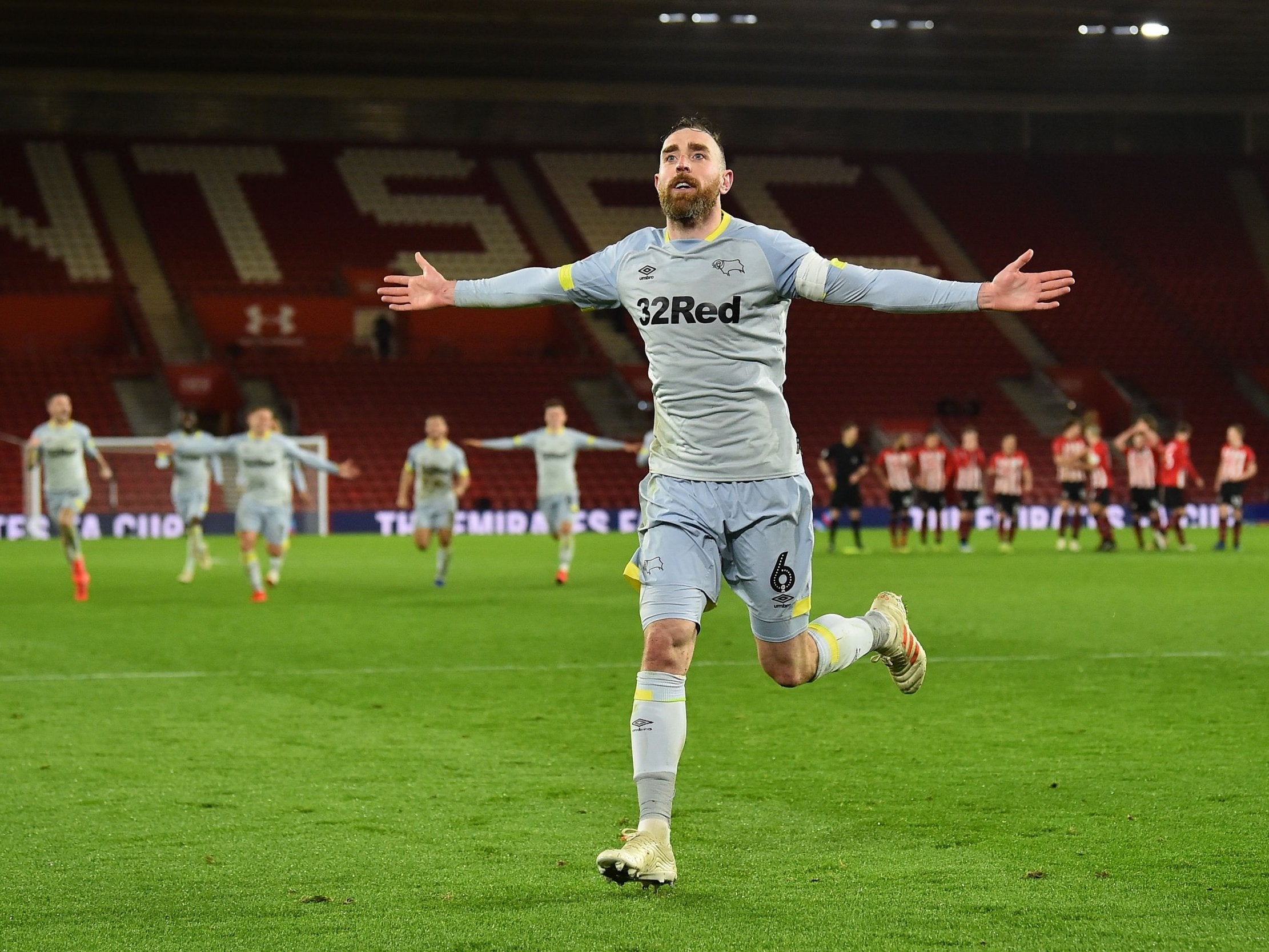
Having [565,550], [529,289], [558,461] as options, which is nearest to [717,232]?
[529,289]

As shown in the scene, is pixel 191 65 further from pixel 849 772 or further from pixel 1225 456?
pixel 849 772

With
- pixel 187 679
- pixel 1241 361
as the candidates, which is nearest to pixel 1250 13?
pixel 1241 361

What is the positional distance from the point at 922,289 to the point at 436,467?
1347 centimetres

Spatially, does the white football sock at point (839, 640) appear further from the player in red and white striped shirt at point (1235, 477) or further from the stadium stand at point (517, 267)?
the stadium stand at point (517, 267)

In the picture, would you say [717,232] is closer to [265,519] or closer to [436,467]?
[265,519]

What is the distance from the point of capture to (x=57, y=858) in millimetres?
5168

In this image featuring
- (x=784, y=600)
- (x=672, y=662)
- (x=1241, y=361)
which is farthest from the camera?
(x=1241, y=361)

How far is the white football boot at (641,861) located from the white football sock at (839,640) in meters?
1.07

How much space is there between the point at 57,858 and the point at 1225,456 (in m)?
21.4

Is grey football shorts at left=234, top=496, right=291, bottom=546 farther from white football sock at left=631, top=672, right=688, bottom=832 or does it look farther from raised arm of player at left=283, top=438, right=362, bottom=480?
Answer: white football sock at left=631, top=672, right=688, bottom=832

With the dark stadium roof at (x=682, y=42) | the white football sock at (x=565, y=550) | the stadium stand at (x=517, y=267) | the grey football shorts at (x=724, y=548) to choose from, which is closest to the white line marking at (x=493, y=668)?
the grey football shorts at (x=724, y=548)

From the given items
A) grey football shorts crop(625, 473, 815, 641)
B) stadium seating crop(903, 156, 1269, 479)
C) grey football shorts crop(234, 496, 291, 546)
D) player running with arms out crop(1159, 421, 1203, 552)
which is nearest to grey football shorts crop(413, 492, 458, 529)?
grey football shorts crop(234, 496, 291, 546)

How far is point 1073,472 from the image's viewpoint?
24.9 metres

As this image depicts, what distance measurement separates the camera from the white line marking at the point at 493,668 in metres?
10.2
